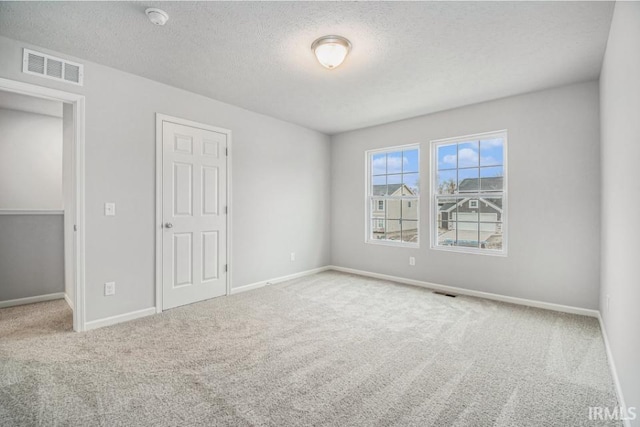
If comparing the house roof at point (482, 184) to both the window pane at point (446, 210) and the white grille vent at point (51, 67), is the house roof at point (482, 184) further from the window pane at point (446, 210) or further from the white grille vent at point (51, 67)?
the white grille vent at point (51, 67)

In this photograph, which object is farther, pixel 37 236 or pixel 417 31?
pixel 37 236

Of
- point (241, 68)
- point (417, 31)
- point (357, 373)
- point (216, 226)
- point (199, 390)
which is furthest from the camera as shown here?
point (216, 226)

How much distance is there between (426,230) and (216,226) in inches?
115

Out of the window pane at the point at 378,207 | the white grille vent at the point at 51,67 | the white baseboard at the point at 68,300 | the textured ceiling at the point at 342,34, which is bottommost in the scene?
the white baseboard at the point at 68,300

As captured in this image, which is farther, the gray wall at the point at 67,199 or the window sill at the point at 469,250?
the window sill at the point at 469,250

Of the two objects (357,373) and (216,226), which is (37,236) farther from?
(357,373)

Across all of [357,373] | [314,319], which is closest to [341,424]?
[357,373]

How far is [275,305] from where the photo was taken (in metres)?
3.58

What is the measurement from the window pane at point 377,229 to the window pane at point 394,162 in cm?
84

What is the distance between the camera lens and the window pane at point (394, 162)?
484 cm

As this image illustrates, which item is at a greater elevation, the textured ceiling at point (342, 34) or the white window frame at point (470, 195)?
the textured ceiling at point (342, 34)

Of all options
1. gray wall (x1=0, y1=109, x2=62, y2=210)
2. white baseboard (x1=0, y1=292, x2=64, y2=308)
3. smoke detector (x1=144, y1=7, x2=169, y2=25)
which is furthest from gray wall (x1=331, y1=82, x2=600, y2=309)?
gray wall (x1=0, y1=109, x2=62, y2=210)

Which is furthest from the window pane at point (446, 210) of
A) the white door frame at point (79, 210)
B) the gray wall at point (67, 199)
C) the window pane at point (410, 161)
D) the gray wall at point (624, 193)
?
the gray wall at point (67, 199)

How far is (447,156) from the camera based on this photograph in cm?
429
